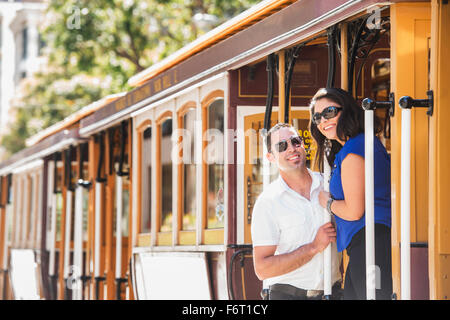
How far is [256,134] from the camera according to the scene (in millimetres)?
6078

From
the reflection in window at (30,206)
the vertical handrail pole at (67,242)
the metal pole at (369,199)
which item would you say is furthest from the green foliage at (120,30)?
the metal pole at (369,199)

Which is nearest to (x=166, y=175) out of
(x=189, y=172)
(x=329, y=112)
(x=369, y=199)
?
(x=189, y=172)

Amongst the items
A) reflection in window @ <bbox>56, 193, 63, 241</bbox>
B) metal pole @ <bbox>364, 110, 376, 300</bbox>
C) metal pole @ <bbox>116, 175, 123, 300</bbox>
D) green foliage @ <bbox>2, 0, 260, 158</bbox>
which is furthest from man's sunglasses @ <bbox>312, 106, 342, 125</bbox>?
green foliage @ <bbox>2, 0, 260, 158</bbox>

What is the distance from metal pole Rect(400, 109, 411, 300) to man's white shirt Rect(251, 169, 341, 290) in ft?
2.99

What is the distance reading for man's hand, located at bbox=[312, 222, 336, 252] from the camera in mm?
4742

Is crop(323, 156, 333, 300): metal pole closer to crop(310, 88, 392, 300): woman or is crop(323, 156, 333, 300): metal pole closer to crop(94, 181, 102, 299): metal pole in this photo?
crop(310, 88, 392, 300): woman

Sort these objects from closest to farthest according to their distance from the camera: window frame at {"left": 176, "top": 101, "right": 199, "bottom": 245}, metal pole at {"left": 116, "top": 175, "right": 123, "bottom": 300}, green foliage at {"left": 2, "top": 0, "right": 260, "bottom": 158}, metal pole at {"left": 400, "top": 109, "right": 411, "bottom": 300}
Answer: metal pole at {"left": 400, "top": 109, "right": 411, "bottom": 300}
window frame at {"left": 176, "top": 101, "right": 199, "bottom": 245}
metal pole at {"left": 116, "top": 175, "right": 123, "bottom": 300}
green foliage at {"left": 2, "top": 0, "right": 260, "bottom": 158}

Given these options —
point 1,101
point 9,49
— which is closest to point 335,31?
point 1,101

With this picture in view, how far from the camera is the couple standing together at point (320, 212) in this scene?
14.4 ft

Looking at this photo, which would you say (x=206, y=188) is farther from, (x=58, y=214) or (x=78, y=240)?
(x=58, y=214)

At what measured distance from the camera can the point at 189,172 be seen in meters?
7.45

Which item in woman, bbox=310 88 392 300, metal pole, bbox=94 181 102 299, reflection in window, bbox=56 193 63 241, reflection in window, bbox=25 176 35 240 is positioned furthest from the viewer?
reflection in window, bbox=25 176 35 240

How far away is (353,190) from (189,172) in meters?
3.21

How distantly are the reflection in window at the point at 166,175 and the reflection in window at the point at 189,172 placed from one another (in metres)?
0.37
